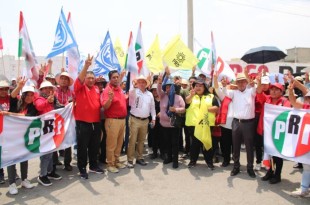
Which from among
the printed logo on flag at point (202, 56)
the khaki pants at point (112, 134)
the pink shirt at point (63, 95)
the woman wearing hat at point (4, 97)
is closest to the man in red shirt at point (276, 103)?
the khaki pants at point (112, 134)

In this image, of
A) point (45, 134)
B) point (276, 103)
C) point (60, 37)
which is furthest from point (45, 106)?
point (276, 103)

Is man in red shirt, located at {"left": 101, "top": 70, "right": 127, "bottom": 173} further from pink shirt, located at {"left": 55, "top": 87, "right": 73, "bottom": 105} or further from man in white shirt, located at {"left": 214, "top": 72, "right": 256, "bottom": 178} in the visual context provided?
man in white shirt, located at {"left": 214, "top": 72, "right": 256, "bottom": 178}

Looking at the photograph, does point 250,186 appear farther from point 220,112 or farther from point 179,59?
point 179,59

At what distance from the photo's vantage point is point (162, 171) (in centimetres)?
623

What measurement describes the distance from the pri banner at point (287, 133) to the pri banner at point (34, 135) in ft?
13.0

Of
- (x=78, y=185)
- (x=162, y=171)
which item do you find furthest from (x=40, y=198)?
(x=162, y=171)

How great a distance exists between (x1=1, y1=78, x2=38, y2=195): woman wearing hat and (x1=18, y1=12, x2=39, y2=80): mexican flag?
3.14ft

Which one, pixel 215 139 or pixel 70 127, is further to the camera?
pixel 215 139

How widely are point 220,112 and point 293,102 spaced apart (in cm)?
168

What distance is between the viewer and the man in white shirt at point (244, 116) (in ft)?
18.7

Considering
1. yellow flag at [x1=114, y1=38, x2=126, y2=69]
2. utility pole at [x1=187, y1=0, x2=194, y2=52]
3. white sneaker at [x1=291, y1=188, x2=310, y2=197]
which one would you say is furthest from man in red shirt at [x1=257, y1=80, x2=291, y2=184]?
utility pole at [x1=187, y1=0, x2=194, y2=52]

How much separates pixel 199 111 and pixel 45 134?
3.20m

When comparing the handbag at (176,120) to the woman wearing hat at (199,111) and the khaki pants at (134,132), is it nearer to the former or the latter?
the woman wearing hat at (199,111)

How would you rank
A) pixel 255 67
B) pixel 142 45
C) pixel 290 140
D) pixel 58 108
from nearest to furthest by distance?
pixel 290 140 → pixel 58 108 → pixel 142 45 → pixel 255 67
